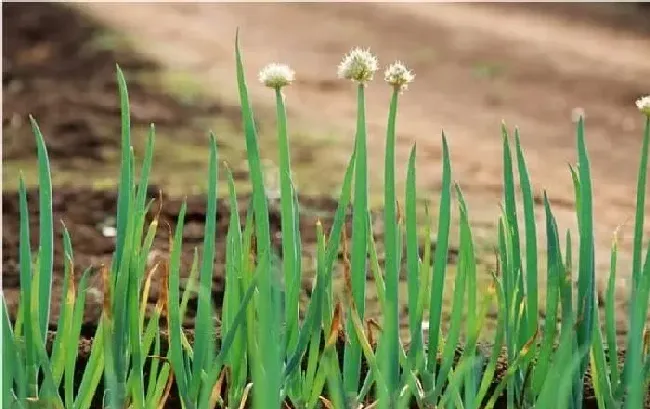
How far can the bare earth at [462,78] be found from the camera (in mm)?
2797

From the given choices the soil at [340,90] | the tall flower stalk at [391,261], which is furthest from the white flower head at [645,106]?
the soil at [340,90]

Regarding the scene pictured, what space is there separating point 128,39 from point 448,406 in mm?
3091

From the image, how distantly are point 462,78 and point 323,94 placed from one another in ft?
2.24

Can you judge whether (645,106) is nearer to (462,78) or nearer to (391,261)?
(391,261)

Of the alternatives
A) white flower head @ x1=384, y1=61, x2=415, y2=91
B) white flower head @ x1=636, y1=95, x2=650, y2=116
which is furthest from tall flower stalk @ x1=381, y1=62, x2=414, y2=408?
white flower head @ x1=636, y1=95, x2=650, y2=116

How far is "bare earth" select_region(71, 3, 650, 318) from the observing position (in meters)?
2.80

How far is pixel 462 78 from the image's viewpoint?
4.37 meters

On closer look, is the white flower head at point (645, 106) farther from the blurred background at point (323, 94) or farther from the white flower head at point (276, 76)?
the blurred background at point (323, 94)

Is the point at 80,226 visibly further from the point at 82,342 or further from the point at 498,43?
the point at 498,43

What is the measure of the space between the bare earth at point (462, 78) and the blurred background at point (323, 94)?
1cm

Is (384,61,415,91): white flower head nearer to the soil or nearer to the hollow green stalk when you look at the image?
the hollow green stalk

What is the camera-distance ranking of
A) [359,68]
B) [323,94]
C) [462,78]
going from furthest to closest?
[462,78] → [323,94] → [359,68]

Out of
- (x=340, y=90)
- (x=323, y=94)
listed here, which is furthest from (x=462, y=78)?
(x=323, y=94)

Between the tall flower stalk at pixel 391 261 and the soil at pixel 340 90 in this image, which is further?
the soil at pixel 340 90
